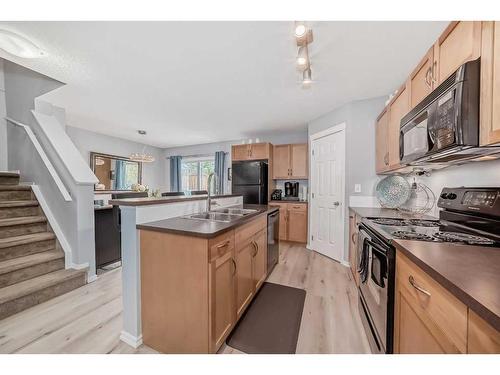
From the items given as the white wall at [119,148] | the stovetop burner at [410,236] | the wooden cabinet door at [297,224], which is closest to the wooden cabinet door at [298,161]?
the wooden cabinet door at [297,224]

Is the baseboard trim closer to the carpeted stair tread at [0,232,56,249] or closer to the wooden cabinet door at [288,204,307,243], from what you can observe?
the carpeted stair tread at [0,232,56,249]

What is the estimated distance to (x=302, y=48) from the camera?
1.54 metres

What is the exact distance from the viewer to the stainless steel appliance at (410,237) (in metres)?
1.07

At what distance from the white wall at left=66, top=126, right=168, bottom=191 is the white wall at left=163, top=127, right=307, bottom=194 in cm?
22

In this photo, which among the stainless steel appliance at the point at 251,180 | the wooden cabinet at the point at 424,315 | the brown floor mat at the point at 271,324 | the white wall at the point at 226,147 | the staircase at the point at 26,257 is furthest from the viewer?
the white wall at the point at 226,147

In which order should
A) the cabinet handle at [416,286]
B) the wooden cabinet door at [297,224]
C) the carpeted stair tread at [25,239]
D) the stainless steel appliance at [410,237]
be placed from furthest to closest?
the wooden cabinet door at [297,224] → the carpeted stair tread at [25,239] → the stainless steel appliance at [410,237] → the cabinet handle at [416,286]

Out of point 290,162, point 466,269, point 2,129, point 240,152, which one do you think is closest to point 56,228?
point 2,129

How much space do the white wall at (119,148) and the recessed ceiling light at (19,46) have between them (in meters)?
3.03

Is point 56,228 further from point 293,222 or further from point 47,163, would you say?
point 293,222

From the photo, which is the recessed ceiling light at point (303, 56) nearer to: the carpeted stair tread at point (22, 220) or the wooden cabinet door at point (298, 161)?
the wooden cabinet door at point (298, 161)

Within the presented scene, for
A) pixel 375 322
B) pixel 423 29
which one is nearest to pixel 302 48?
pixel 423 29

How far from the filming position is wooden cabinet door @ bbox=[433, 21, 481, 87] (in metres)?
0.94

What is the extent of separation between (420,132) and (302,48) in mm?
1068

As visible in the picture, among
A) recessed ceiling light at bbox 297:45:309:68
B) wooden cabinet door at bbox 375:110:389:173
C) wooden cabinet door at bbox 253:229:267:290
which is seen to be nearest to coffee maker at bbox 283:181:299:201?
wooden cabinet door at bbox 375:110:389:173
